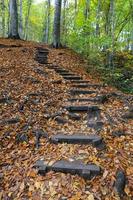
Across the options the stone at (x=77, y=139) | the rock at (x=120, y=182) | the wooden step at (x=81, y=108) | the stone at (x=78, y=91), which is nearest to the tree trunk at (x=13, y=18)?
the stone at (x=78, y=91)

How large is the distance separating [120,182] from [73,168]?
707mm

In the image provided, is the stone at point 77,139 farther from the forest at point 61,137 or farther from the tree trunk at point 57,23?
the tree trunk at point 57,23

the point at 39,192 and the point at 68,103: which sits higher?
the point at 68,103

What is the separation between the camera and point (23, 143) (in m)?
4.95

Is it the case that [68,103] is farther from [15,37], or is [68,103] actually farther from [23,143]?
[15,37]

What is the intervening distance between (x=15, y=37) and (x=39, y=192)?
13648 mm

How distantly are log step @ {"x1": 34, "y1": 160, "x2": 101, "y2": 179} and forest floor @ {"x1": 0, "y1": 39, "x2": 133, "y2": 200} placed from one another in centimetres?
7

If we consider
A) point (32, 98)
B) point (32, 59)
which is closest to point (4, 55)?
point (32, 59)

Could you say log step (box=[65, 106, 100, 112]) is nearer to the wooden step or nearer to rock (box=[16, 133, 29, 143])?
the wooden step

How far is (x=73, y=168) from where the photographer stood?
156 inches

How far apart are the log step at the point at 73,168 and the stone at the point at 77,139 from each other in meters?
0.64

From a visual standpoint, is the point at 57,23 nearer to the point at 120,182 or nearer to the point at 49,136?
the point at 49,136

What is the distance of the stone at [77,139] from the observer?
4.64 m

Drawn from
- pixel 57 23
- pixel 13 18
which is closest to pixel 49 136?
pixel 57 23
